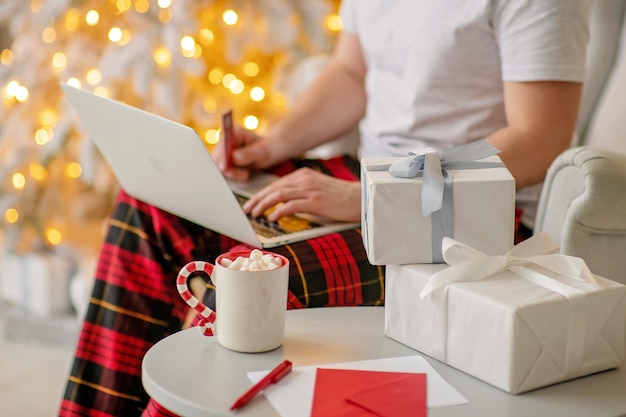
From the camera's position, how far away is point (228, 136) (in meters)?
1.48

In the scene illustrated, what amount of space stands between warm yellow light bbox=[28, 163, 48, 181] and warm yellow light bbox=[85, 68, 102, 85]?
10.2 inches

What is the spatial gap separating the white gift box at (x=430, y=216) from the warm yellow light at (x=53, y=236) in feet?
4.83

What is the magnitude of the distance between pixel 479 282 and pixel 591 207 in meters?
0.34

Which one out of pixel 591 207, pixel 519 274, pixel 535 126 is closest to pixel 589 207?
pixel 591 207

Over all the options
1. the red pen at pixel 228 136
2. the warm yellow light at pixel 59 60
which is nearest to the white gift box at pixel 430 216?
the red pen at pixel 228 136

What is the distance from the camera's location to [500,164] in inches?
37.9

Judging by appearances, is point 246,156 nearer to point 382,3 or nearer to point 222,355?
point 382,3

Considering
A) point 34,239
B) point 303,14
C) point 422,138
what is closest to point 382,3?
point 422,138

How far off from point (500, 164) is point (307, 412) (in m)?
0.36

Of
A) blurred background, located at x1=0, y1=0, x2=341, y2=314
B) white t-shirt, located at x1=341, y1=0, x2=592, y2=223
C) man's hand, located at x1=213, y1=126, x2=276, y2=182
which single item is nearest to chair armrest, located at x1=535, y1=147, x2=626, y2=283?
white t-shirt, located at x1=341, y1=0, x2=592, y2=223

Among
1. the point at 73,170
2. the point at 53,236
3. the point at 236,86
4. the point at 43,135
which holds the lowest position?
the point at 53,236

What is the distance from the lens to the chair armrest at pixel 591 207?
1.13m

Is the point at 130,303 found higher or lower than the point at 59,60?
lower

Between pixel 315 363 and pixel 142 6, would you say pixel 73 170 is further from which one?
pixel 315 363
